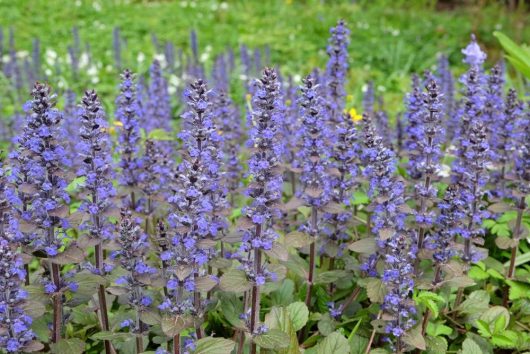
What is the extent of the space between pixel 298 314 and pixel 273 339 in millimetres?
495

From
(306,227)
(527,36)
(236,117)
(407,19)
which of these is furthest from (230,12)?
(306,227)

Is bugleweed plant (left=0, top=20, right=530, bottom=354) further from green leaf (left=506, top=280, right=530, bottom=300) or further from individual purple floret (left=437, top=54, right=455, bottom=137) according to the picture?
individual purple floret (left=437, top=54, right=455, bottom=137)

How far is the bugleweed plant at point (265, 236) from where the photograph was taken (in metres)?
3.20

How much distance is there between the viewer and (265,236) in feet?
11.1

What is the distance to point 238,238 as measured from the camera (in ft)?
11.8

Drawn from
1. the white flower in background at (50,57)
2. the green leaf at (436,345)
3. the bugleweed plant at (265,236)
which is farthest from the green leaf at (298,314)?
the white flower in background at (50,57)

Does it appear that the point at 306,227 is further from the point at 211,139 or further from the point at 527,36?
the point at 527,36

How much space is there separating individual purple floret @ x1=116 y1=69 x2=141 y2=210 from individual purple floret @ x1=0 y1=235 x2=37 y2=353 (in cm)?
119

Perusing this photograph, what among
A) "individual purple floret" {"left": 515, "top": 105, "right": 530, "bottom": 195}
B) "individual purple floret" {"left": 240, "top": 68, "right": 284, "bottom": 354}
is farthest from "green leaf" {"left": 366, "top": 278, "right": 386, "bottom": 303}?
"individual purple floret" {"left": 515, "top": 105, "right": 530, "bottom": 195}

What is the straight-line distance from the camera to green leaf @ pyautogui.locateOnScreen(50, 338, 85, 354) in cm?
337

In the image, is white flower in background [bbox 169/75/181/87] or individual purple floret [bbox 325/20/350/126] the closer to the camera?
individual purple floret [bbox 325/20/350/126]

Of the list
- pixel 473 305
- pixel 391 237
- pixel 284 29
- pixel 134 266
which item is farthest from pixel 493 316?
pixel 284 29

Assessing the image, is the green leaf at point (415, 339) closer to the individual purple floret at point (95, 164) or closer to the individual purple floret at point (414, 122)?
the individual purple floret at point (414, 122)

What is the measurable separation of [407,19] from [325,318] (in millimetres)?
11153
